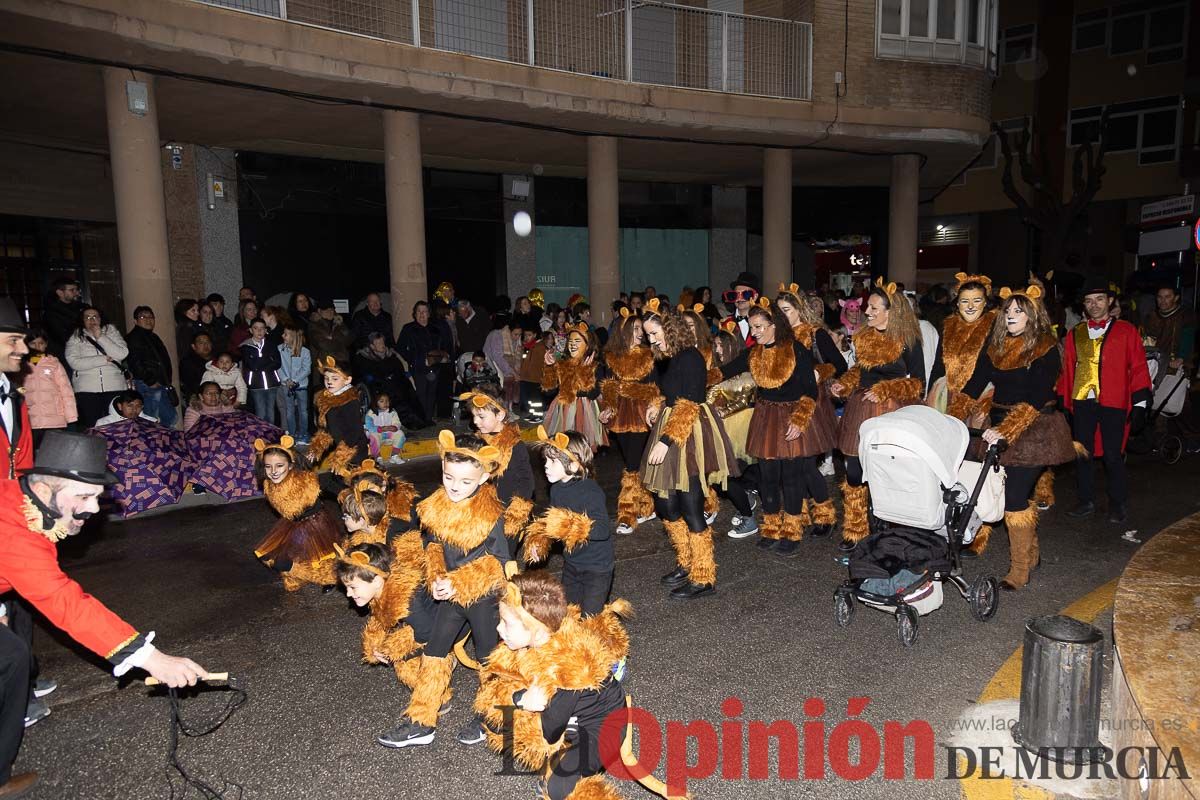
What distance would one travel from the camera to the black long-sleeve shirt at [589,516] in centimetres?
464

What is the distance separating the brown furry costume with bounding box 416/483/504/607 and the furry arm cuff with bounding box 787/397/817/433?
331cm

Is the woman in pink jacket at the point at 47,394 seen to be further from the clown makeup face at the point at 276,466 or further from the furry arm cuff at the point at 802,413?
the furry arm cuff at the point at 802,413

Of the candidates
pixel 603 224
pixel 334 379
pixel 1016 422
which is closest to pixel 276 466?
pixel 334 379

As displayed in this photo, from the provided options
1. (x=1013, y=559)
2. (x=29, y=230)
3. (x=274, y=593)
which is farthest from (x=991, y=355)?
(x=29, y=230)

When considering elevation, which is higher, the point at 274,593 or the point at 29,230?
the point at 29,230

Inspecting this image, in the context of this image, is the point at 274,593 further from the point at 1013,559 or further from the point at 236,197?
the point at 236,197

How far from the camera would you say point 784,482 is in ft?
23.1

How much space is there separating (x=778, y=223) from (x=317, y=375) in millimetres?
10755

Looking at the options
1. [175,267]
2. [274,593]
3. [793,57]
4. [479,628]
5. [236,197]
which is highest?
[793,57]

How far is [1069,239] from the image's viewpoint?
1161 inches

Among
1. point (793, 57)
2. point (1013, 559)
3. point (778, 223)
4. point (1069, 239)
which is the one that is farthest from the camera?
point (1069, 239)

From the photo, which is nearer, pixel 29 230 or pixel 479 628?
pixel 479 628

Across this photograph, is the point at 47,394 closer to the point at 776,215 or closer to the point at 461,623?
the point at 461,623

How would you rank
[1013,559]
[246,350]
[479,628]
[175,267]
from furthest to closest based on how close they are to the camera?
[175,267], [246,350], [1013,559], [479,628]
